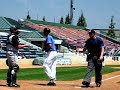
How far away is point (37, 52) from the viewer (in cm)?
4706

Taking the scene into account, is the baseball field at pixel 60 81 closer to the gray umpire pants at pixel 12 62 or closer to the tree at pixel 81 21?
the gray umpire pants at pixel 12 62

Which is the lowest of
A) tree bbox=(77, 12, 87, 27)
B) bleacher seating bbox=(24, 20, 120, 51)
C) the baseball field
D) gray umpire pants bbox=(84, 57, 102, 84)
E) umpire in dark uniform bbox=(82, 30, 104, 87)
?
the baseball field

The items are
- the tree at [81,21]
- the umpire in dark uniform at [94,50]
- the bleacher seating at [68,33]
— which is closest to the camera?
the umpire in dark uniform at [94,50]

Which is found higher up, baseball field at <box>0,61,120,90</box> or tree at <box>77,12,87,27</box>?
tree at <box>77,12,87,27</box>

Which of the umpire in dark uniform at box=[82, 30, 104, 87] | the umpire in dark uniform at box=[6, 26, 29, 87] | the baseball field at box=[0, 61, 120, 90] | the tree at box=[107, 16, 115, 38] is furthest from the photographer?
the tree at box=[107, 16, 115, 38]

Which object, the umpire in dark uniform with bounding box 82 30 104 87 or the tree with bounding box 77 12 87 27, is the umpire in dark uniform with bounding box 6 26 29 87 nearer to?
the umpire in dark uniform with bounding box 82 30 104 87

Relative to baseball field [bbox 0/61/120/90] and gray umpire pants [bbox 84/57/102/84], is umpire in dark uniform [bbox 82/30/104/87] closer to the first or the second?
gray umpire pants [bbox 84/57/102/84]

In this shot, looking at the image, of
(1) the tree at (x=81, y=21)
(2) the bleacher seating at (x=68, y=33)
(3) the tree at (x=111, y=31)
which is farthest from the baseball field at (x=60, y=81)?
(1) the tree at (x=81, y=21)

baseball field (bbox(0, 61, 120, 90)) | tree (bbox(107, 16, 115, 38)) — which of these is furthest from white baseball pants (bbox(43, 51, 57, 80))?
tree (bbox(107, 16, 115, 38))

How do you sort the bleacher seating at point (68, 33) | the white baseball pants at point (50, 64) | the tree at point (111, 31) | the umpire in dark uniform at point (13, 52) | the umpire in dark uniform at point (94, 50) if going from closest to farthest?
1. the umpire in dark uniform at point (13, 52)
2. the umpire in dark uniform at point (94, 50)
3. the white baseball pants at point (50, 64)
4. the bleacher seating at point (68, 33)
5. the tree at point (111, 31)

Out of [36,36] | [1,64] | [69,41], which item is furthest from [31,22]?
[1,64]


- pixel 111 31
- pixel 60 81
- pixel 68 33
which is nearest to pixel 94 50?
pixel 60 81

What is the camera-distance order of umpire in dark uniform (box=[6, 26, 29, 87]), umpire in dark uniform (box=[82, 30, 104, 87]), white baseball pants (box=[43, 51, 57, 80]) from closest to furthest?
umpire in dark uniform (box=[6, 26, 29, 87]) < umpire in dark uniform (box=[82, 30, 104, 87]) < white baseball pants (box=[43, 51, 57, 80])

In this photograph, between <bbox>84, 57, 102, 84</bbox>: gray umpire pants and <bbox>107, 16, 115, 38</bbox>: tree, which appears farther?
<bbox>107, 16, 115, 38</bbox>: tree
